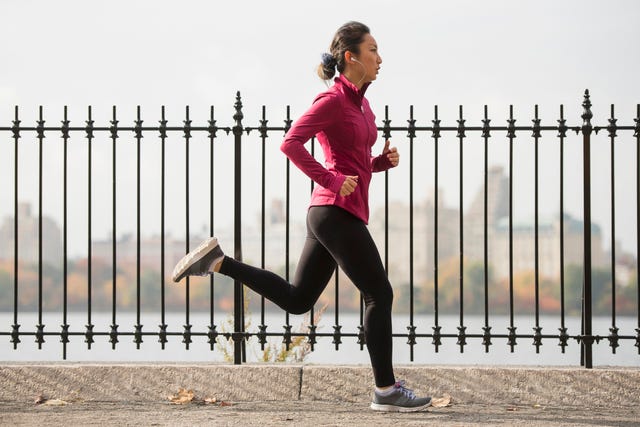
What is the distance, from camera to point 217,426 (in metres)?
4.54

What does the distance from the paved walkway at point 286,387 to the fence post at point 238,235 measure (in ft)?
0.77

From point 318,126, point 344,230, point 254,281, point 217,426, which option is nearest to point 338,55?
point 318,126

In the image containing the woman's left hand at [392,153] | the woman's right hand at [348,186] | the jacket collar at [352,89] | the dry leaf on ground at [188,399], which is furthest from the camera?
the dry leaf on ground at [188,399]

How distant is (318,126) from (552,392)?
2454 mm

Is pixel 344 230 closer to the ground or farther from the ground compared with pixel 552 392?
Result: farther from the ground

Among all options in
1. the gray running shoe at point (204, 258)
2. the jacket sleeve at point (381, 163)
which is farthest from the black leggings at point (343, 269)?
the jacket sleeve at point (381, 163)

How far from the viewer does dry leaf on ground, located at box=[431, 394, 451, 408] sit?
5459 millimetres

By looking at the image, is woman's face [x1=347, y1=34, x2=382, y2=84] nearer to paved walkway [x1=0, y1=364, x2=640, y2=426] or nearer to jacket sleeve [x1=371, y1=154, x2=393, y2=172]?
jacket sleeve [x1=371, y1=154, x2=393, y2=172]

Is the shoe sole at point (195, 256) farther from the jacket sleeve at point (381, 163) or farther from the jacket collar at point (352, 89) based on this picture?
the jacket collar at point (352, 89)

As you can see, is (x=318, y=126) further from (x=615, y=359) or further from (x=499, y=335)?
(x=615, y=359)

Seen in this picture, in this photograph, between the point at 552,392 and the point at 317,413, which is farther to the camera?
the point at 552,392

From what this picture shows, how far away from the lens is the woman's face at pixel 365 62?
4.52 meters

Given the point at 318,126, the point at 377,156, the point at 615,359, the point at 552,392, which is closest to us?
the point at 318,126

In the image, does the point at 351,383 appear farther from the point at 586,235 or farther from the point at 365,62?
the point at 365,62
